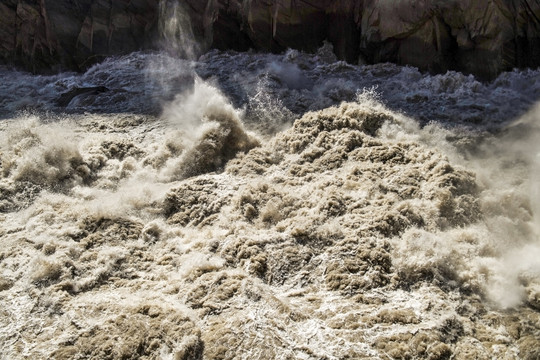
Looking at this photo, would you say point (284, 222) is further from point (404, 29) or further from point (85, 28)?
point (85, 28)

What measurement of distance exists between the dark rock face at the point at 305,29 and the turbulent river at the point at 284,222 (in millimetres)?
501

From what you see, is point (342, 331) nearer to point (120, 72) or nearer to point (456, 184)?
point (456, 184)

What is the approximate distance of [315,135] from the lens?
755 cm

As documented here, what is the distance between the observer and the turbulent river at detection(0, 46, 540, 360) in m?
4.62

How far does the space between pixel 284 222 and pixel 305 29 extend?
5.64 m

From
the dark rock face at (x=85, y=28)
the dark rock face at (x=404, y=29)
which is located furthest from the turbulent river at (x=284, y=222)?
the dark rock face at (x=85, y=28)

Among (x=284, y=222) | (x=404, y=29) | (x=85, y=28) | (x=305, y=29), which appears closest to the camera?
(x=284, y=222)

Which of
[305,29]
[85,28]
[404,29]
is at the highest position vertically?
[404,29]

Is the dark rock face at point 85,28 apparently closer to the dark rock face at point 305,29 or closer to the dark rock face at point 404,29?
the dark rock face at point 305,29

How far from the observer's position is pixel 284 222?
6023mm

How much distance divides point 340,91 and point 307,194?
114 inches

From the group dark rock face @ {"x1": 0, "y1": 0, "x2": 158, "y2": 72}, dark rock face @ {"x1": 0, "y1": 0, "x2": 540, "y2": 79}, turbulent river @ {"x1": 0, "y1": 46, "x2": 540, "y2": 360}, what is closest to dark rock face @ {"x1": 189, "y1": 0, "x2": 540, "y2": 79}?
dark rock face @ {"x1": 0, "y1": 0, "x2": 540, "y2": 79}

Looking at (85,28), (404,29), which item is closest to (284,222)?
(404,29)

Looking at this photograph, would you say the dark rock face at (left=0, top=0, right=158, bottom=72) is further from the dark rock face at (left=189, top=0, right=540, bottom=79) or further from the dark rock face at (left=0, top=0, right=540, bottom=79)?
the dark rock face at (left=189, top=0, right=540, bottom=79)
